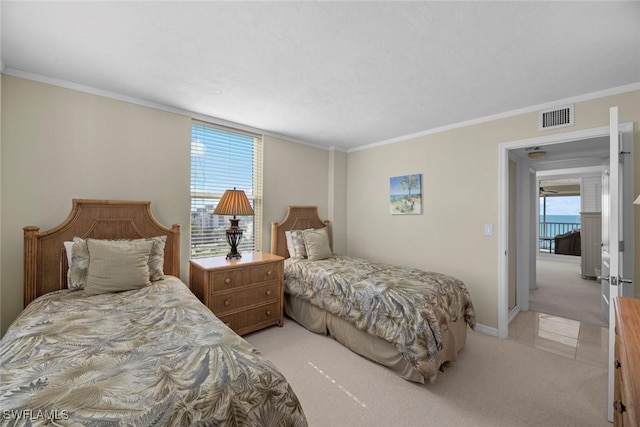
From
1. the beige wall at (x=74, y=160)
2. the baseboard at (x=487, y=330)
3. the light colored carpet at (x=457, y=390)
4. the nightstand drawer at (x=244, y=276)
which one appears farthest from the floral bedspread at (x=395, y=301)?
the beige wall at (x=74, y=160)

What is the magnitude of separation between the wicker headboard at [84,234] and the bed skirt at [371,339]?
60.7 inches

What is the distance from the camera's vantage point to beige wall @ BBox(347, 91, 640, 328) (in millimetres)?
2738

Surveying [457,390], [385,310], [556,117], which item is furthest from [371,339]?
[556,117]

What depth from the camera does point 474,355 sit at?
2.53 metres

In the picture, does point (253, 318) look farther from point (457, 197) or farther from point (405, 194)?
point (457, 197)

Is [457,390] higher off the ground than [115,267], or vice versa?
[115,267]

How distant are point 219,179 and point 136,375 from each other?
2.62 m

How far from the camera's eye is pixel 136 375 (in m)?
1.01

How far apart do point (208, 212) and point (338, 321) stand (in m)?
2.01

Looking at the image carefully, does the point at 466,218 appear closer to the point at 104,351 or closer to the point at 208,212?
the point at 208,212

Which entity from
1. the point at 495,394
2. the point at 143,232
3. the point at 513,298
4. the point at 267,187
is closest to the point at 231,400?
the point at 495,394

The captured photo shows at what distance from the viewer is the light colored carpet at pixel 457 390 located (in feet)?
5.76

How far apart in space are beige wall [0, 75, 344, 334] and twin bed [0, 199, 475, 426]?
0.16m

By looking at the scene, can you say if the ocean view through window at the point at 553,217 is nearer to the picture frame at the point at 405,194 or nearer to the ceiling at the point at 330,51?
the picture frame at the point at 405,194
